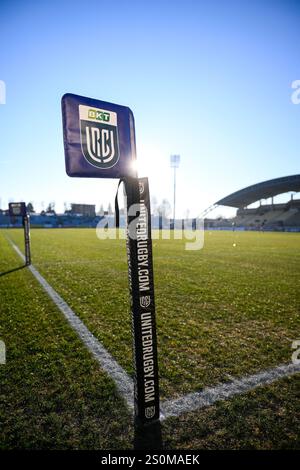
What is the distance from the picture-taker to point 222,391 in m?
2.42

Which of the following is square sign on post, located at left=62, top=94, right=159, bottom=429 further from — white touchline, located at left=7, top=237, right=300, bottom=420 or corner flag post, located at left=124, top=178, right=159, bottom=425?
white touchline, located at left=7, top=237, right=300, bottom=420

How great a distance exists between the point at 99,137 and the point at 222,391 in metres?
2.40

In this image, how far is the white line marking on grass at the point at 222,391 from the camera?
219 centimetres

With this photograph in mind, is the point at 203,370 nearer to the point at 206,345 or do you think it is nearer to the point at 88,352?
the point at 206,345

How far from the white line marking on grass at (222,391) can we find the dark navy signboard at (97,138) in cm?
191

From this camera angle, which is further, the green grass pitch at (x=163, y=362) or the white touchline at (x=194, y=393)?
the white touchline at (x=194, y=393)

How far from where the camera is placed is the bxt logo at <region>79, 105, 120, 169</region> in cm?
176

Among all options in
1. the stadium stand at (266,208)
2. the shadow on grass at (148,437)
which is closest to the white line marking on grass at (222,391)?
the shadow on grass at (148,437)

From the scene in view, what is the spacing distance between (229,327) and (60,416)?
2670mm

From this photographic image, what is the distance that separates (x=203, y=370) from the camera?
9.11 feet

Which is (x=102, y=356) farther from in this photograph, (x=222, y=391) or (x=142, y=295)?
(x=142, y=295)

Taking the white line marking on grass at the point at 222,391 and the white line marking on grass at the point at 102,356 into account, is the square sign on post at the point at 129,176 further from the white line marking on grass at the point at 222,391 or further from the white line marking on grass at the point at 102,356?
the white line marking on grass at the point at 102,356

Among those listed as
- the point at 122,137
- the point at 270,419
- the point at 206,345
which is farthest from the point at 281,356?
the point at 122,137

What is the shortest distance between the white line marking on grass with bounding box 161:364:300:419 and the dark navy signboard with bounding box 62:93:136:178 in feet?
6.28
